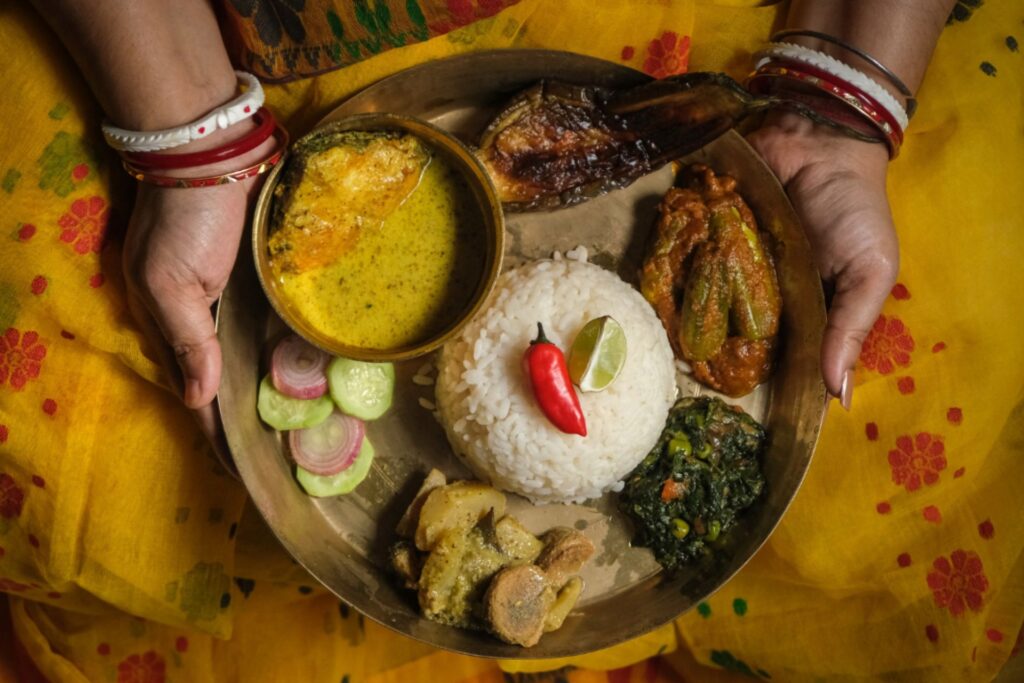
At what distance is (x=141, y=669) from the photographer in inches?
132

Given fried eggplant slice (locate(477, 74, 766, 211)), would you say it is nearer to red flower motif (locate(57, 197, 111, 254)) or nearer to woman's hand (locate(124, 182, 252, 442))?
woman's hand (locate(124, 182, 252, 442))

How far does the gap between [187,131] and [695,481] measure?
204 centimetres

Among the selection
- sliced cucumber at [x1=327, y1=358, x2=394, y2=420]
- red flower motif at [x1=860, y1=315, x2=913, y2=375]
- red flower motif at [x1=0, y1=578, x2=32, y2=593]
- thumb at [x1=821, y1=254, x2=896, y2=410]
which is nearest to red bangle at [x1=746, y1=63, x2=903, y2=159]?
thumb at [x1=821, y1=254, x2=896, y2=410]

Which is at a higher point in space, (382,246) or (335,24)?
(335,24)

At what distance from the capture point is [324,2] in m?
2.39

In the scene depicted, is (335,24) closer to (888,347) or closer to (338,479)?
(338,479)

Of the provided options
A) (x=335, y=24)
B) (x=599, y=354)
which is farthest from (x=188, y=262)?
(x=599, y=354)

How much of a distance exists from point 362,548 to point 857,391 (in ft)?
6.45

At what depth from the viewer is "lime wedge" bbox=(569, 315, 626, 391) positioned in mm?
2562

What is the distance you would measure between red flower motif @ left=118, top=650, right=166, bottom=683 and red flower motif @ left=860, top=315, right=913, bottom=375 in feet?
10.4

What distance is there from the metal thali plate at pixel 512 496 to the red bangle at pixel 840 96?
0.27 meters

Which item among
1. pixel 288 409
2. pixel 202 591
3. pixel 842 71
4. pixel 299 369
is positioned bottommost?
pixel 202 591

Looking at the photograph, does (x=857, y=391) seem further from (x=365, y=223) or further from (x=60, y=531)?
(x=60, y=531)

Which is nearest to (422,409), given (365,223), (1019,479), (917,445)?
(365,223)
